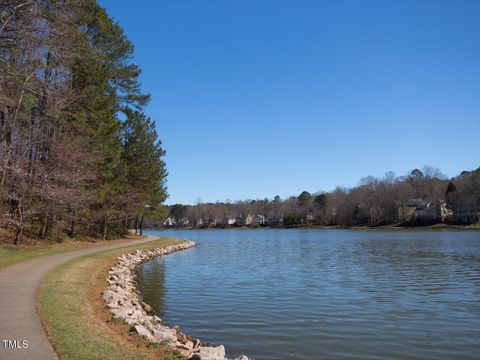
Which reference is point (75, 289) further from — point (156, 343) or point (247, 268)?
point (247, 268)

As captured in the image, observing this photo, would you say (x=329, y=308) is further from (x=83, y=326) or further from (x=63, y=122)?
(x=63, y=122)

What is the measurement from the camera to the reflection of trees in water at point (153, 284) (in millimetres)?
17325

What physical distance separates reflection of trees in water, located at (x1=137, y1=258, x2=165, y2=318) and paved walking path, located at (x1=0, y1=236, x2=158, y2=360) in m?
4.18

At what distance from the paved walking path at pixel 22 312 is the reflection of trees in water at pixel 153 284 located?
4.18 metres

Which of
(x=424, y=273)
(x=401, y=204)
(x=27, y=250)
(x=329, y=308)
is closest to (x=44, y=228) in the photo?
(x=27, y=250)

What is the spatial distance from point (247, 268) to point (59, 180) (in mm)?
13312

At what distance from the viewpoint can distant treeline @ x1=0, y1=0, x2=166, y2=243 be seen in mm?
15750

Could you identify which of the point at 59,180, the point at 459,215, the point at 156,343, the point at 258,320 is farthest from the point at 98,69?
the point at 459,215

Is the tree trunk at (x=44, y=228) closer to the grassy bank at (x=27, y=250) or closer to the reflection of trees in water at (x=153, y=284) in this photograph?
the grassy bank at (x=27, y=250)

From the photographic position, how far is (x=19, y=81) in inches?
609

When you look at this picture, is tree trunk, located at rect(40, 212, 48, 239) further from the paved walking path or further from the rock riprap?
the paved walking path

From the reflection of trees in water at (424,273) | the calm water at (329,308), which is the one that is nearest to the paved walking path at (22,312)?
the calm water at (329,308)

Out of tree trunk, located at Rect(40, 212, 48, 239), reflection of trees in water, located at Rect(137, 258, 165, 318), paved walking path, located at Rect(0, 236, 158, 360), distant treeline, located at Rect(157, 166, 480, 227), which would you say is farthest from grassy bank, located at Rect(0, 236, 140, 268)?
distant treeline, located at Rect(157, 166, 480, 227)

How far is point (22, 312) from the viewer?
417 inches
